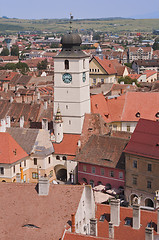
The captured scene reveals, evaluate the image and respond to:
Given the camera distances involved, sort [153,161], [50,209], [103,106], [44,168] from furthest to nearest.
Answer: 1. [103,106]
2. [44,168]
3. [153,161]
4. [50,209]

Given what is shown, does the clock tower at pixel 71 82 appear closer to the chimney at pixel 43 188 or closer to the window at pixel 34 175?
the window at pixel 34 175

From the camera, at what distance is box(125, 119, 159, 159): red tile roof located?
185ft

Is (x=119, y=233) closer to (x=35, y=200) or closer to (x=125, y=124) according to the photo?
(x=35, y=200)

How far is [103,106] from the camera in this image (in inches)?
3174

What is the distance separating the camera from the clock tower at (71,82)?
6794cm

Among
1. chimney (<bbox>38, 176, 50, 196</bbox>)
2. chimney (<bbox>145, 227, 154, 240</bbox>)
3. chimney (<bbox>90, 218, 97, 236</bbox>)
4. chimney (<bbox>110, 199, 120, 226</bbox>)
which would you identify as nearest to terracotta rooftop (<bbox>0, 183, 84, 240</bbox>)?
chimney (<bbox>38, 176, 50, 196</bbox>)

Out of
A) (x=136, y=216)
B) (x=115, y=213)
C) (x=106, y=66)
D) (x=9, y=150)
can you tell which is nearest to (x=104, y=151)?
(x=9, y=150)

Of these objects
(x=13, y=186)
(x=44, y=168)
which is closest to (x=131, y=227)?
(x=13, y=186)

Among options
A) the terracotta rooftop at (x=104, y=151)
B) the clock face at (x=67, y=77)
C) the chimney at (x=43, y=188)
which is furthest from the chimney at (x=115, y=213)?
the clock face at (x=67, y=77)

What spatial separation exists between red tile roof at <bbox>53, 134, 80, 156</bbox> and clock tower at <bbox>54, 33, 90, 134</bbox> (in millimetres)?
1007

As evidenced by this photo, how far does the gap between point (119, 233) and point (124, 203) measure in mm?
20561

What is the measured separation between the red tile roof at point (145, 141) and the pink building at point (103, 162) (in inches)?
140

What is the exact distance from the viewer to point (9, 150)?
203 feet

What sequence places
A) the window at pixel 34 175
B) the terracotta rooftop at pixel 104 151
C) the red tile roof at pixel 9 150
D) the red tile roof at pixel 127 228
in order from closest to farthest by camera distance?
the red tile roof at pixel 127 228, the red tile roof at pixel 9 150, the terracotta rooftop at pixel 104 151, the window at pixel 34 175
